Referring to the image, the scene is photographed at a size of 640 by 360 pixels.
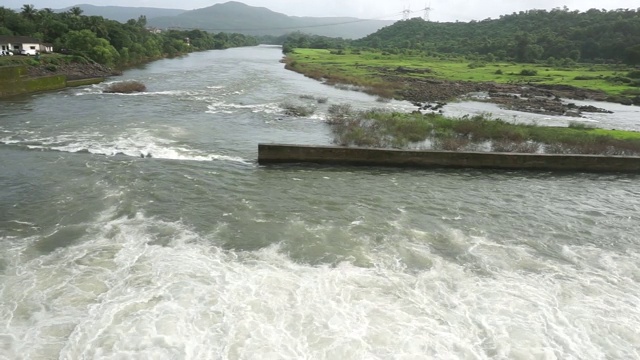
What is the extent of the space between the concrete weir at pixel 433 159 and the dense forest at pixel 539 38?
6966 cm

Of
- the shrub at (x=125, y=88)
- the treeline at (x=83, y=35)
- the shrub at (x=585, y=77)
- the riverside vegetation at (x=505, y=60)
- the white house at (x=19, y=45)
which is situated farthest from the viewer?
the shrub at (x=585, y=77)

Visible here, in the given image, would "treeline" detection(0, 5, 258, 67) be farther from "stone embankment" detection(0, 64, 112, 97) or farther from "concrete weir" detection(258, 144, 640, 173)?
"concrete weir" detection(258, 144, 640, 173)

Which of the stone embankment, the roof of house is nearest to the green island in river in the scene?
the stone embankment

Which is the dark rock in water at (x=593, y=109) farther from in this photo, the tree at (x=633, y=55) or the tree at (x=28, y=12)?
the tree at (x=28, y=12)

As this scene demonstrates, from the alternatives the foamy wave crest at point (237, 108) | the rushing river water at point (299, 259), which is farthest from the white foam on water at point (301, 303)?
the foamy wave crest at point (237, 108)

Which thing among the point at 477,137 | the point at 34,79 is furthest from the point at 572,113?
the point at 34,79

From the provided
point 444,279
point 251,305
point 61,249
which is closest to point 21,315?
point 61,249

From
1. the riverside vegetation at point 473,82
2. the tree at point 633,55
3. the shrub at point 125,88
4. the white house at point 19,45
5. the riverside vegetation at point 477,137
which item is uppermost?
the tree at point 633,55

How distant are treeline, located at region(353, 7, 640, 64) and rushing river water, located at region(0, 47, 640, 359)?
7853cm

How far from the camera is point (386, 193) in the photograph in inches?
694

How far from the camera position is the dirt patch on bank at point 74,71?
4234cm

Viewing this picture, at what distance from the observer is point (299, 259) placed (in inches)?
481

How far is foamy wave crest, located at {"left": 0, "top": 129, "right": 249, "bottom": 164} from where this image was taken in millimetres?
21125

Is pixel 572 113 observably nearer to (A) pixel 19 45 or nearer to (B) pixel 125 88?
(B) pixel 125 88
